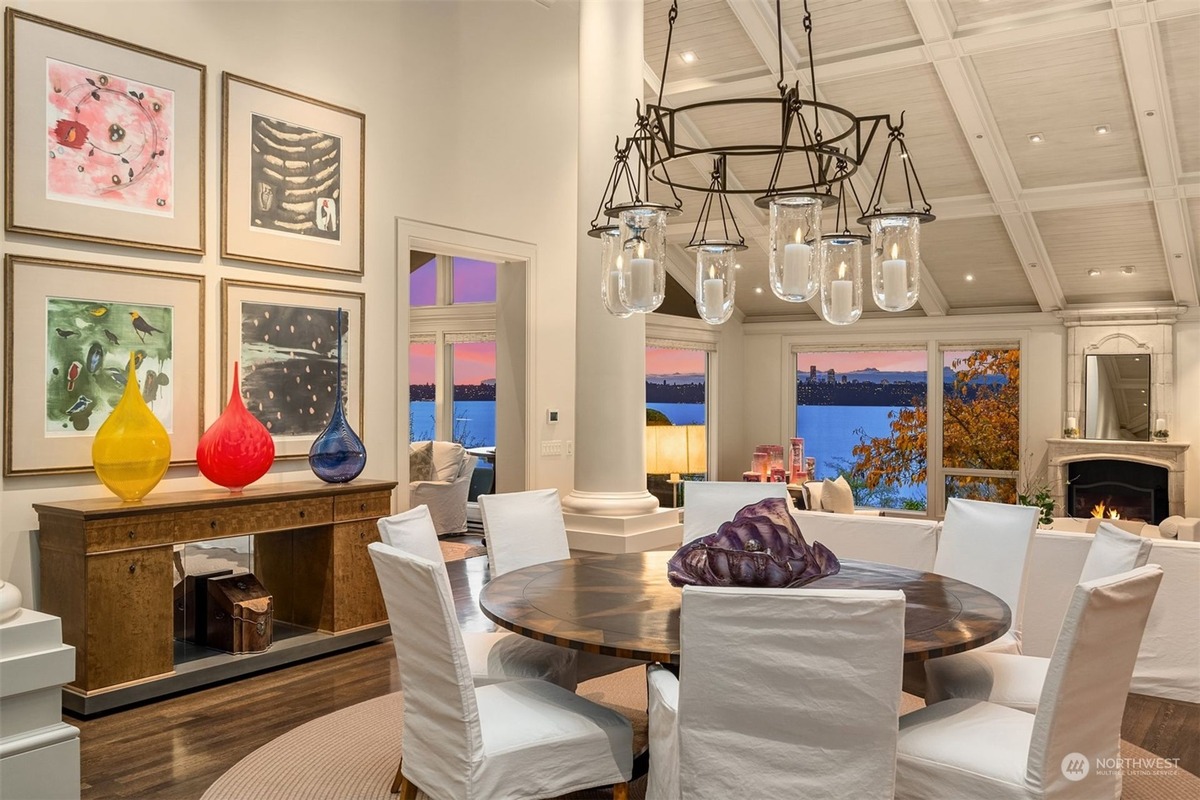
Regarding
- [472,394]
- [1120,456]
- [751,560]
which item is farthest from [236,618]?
[1120,456]

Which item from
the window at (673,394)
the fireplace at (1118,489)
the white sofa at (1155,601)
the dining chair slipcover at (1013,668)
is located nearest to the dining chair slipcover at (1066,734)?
the dining chair slipcover at (1013,668)

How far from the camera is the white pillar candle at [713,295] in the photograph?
3.02m

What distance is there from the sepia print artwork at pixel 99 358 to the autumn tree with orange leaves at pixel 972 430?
335 inches

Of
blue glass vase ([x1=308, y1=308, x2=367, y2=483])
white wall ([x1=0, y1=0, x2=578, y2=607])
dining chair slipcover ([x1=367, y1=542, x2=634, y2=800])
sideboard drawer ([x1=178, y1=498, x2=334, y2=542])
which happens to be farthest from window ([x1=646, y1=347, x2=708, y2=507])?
dining chair slipcover ([x1=367, y1=542, x2=634, y2=800])

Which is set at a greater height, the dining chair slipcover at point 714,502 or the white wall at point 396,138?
the white wall at point 396,138

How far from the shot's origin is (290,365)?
15.3 ft

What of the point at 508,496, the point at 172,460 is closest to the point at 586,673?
the point at 508,496

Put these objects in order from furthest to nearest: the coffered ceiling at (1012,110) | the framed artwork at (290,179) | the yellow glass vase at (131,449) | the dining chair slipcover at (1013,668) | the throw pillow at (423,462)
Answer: the throw pillow at (423,462), the coffered ceiling at (1012,110), the framed artwork at (290,179), the yellow glass vase at (131,449), the dining chair slipcover at (1013,668)

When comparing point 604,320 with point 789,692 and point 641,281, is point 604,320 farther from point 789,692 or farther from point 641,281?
point 789,692

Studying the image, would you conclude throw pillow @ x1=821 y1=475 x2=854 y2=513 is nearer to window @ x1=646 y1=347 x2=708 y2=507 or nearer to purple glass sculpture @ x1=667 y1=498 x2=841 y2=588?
window @ x1=646 y1=347 x2=708 y2=507

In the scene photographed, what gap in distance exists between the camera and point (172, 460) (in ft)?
13.7

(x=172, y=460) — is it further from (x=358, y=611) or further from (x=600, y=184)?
(x=600, y=184)

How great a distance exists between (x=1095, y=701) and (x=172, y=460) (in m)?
3.70

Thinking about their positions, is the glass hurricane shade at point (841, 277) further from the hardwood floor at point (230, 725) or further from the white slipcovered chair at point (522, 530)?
the hardwood floor at point (230, 725)
